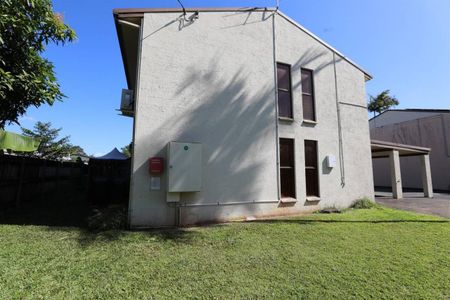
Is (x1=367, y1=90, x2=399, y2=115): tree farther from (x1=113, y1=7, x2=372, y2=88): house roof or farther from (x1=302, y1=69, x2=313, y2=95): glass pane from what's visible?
(x1=302, y1=69, x2=313, y2=95): glass pane

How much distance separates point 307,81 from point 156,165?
6.60m

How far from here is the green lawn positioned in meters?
3.06

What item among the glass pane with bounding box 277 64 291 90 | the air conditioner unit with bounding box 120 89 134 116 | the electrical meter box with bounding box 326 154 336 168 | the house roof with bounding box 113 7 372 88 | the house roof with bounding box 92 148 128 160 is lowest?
the electrical meter box with bounding box 326 154 336 168

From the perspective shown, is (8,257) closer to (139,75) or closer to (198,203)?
(198,203)

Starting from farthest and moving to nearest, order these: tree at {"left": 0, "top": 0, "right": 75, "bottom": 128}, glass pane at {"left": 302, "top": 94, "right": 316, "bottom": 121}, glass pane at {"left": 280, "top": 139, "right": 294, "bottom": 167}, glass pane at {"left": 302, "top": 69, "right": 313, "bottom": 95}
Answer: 1. glass pane at {"left": 302, "top": 69, "right": 313, "bottom": 95}
2. glass pane at {"left": 302, "top": 94, "right": 316, "bottom": 121}
3. glass pane at {"left": 280, "top": 139, "right": 294, "bottom": 167}
4. tree at {"left": 0, "top": 0, "right": 75, "bottom": 128}

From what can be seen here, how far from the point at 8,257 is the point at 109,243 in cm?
152

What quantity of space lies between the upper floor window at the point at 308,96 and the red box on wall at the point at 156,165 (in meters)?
5.54

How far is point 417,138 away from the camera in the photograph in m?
20.8

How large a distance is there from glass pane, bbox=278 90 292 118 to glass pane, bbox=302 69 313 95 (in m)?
0.92

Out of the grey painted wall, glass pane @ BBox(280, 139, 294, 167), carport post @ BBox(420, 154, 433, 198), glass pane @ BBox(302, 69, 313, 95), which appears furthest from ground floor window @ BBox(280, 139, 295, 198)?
the grey painted wall

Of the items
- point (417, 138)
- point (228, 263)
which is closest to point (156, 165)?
point (228, 263)

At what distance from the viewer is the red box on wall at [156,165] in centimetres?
609

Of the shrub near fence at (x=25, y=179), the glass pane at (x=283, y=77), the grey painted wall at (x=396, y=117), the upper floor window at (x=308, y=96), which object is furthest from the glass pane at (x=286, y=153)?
the grey painted wall at (x=396, y=117)

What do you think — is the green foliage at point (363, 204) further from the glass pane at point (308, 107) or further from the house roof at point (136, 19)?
the house roof at point (136, 19)
